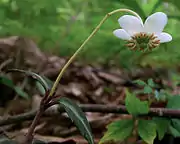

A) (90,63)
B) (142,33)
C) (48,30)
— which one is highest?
(142,33)

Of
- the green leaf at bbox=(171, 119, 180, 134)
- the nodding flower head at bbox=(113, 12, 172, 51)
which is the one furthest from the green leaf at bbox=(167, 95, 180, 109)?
the nodding flower head at bbox=(113, 12, 172, 51)

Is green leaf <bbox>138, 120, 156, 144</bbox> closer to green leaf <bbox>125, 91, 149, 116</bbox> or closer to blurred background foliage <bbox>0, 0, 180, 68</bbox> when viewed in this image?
green leaf <bbox>125, 91, 149, 116</bbox>

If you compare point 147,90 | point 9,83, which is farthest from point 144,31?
point 9,83

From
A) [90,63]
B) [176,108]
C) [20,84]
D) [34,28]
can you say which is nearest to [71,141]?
[176,108]

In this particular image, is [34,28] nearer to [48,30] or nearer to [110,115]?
[48,30]

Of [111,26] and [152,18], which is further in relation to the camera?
[111,26]

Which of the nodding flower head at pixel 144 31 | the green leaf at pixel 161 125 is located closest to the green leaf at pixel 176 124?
the green leaf at pixel 161 125
